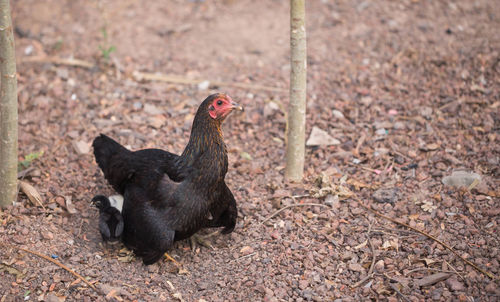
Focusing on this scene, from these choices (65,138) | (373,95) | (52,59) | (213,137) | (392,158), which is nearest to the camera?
(213,137)

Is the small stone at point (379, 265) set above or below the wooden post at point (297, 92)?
below

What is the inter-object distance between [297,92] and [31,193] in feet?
9.22

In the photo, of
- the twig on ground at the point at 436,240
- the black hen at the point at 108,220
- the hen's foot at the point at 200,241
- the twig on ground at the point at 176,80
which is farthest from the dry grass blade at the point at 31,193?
the twig on ground at the point at 436,240

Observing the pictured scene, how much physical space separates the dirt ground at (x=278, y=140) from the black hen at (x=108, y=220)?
0.64 ft

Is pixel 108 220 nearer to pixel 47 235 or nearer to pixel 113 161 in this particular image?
pixel 47 235

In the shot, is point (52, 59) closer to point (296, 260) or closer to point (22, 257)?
point (22, 257)

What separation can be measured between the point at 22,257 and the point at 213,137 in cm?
194

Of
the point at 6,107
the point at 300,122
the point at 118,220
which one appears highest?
the point at 6,107

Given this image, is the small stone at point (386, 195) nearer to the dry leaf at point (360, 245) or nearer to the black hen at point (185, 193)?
the dry leaf at point (360, 245)

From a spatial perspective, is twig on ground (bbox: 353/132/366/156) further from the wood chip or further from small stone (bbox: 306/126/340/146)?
the wood chip

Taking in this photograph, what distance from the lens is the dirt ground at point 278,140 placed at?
3949 millimetres

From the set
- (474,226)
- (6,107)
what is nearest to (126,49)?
(6,107)

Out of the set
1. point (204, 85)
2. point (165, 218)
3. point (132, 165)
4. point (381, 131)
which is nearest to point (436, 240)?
point (381, 131)

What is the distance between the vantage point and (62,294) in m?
3.77
